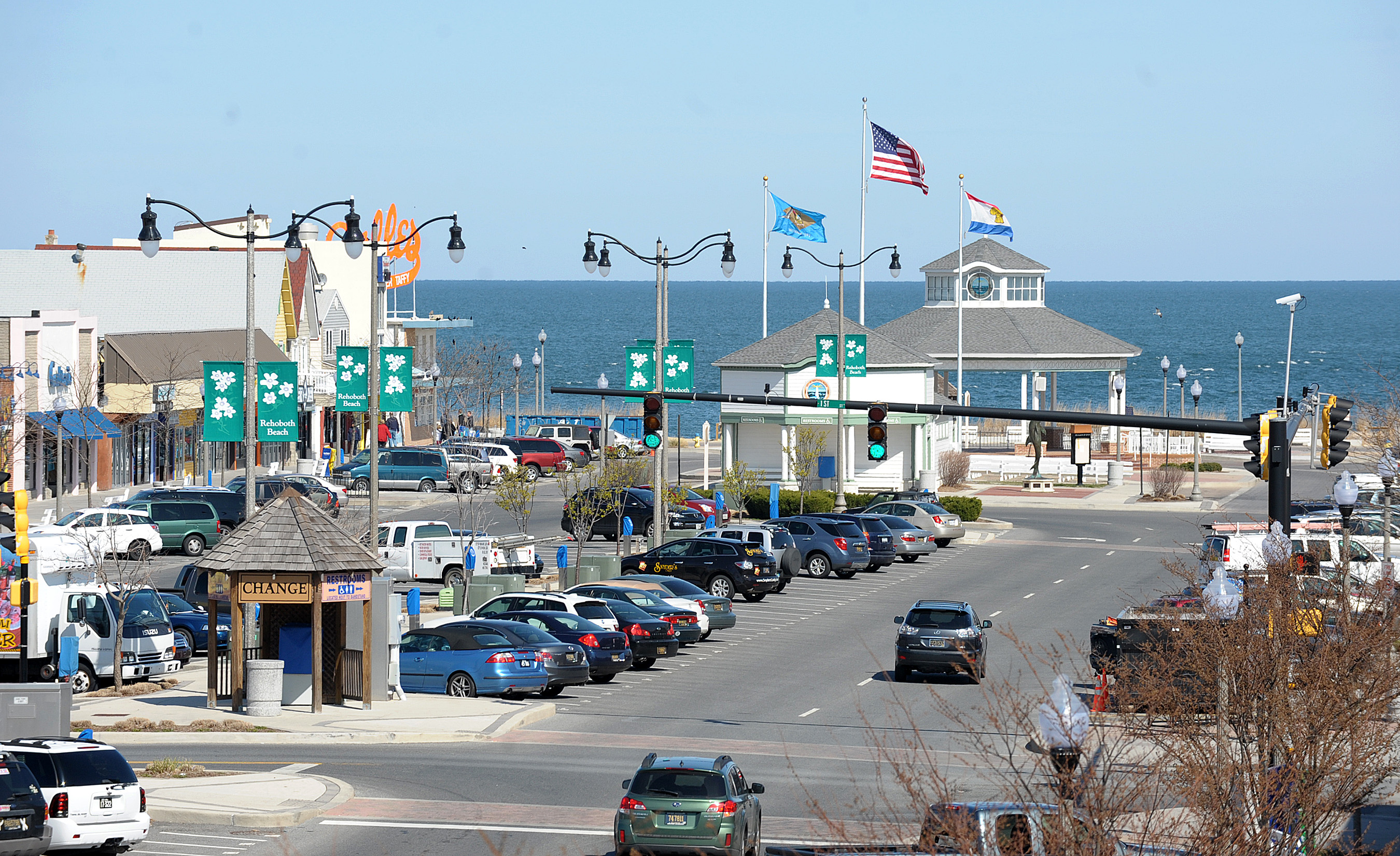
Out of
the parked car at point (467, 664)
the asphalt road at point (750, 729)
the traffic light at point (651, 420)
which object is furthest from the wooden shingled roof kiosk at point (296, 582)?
the traffic light at point (651, 420)

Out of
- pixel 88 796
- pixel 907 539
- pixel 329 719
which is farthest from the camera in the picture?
pixel 907 539

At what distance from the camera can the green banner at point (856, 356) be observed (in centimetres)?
5359

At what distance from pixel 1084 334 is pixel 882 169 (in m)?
28.2

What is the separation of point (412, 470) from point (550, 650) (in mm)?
35521

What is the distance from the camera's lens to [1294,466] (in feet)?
249

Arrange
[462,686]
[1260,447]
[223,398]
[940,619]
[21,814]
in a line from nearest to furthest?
[21,814] → [1260,447] → [462,686] → [940,619] → [223,398]

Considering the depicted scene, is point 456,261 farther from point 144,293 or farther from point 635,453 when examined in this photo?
point 144,293

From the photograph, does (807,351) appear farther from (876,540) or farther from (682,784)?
(682,784)

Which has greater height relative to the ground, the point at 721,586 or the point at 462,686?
the point at 721,586

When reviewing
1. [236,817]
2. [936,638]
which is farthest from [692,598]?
[236,817]

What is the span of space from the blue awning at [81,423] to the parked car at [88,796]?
38.6 m

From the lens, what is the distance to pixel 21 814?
57.0 feet

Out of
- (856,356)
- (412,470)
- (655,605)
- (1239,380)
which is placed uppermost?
(856,356)

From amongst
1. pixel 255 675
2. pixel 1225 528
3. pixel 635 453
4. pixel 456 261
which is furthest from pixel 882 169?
pixel 255 675
